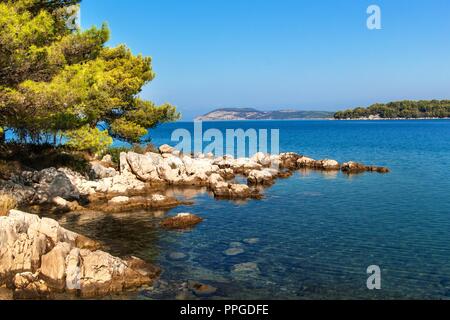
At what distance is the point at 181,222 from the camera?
26094 millimetres

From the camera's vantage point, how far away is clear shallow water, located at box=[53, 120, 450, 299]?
16531 mm

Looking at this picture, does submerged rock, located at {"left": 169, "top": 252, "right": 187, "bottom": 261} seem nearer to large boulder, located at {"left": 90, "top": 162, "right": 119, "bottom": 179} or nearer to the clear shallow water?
the clear shallow water

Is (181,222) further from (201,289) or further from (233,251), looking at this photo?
(201,289)

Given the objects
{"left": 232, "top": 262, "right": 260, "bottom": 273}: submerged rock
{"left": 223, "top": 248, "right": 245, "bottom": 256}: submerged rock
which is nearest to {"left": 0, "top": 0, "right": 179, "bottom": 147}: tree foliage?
{"left": 223, "top": 248, "right": 245, "bottom": 256}: submerged rock

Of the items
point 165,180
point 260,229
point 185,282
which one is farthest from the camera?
point 165,180

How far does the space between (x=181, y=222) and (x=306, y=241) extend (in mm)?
7881

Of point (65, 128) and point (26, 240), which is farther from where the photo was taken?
point (65, 128)

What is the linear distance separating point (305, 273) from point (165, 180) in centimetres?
2633

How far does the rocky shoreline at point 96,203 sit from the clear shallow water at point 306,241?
5.13 ft

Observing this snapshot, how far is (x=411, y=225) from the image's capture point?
25.1 metres

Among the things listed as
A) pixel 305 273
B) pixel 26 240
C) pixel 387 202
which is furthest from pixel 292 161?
pixel 26 240

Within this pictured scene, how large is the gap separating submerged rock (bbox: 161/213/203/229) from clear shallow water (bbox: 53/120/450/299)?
26.7 inches

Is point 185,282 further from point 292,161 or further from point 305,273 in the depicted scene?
point 292,161
